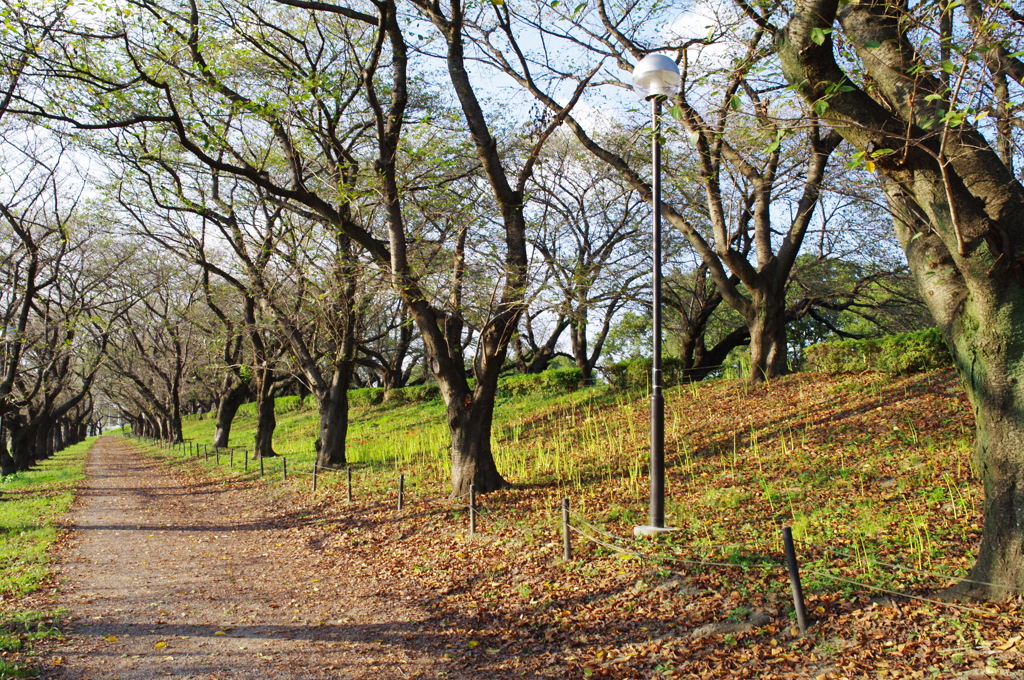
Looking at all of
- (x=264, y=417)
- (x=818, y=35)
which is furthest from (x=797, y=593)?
(x=264, y=417)

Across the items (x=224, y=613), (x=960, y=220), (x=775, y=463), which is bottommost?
(x=224, y=613)

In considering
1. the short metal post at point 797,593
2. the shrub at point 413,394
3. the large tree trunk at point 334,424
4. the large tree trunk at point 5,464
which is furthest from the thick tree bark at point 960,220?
the large tree trunk at point 5,464

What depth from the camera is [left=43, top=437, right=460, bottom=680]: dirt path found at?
5.14 metres

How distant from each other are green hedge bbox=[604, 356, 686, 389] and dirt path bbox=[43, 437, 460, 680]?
34.1 feet

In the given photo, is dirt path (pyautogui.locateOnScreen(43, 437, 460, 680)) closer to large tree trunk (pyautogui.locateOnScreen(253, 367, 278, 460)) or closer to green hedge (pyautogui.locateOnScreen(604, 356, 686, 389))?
large tree trunk (pyautogui.locateOnScreen(253, 367, 278, 460))

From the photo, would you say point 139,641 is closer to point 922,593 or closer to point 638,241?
point 922,593

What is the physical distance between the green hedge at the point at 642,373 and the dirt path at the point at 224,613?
34.1 feet

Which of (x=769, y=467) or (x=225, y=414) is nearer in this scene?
(x=769, y=467)

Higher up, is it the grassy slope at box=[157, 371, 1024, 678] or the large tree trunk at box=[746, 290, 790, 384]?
the large tree trunk at box=[746, 290, 790, 384]

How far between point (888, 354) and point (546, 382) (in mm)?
11548

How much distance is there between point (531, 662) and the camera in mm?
5199

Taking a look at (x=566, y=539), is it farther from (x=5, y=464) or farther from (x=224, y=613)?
(x=5, y=464)

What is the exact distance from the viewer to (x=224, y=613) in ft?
21.5

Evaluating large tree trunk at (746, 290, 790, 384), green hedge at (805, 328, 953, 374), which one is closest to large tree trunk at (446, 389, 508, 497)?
large tree trunk at (746, 290, 790, 384)
